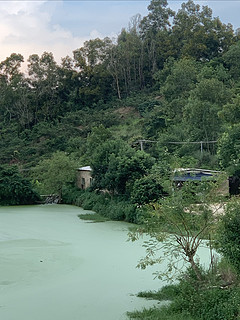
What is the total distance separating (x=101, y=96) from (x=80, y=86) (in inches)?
79.4

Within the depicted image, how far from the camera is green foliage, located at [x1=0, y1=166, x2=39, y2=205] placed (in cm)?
1909

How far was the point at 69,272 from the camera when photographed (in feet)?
28.4

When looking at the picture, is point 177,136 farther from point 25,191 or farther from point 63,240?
point 63,240

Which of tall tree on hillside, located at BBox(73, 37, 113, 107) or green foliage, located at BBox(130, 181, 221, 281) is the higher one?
tall tree on hillside, located at BBox(73, 37, 113, 107)

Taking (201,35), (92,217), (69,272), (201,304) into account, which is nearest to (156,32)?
(201,35)

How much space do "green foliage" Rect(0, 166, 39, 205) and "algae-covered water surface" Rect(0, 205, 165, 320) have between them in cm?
474

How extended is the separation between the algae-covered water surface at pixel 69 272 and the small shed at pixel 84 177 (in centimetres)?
506

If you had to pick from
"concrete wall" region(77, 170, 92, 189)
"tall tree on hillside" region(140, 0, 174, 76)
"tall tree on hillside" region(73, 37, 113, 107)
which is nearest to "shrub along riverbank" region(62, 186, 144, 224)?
"concrete wall" region(77, 170, 92, 189)

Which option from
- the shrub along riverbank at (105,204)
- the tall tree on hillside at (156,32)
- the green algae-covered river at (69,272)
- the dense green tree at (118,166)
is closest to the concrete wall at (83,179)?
the shrub along riverbank at (105,204)

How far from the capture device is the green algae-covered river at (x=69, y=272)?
6.53 metres

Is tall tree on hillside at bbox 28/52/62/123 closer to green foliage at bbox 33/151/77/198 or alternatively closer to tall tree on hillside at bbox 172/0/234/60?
tall tree on hillside at bbox 172/0/234/60

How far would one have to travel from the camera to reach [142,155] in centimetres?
1545

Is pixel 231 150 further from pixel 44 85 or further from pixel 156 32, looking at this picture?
pixel 156 32

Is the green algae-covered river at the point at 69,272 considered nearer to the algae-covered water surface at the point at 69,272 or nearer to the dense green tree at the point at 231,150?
the algae-covered water surface at the point at 69,272
